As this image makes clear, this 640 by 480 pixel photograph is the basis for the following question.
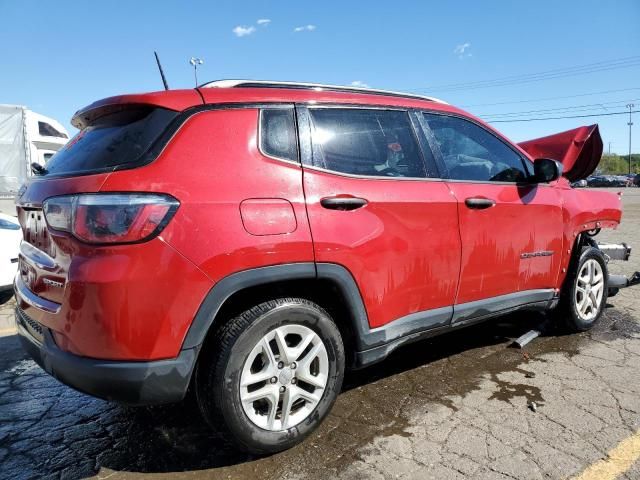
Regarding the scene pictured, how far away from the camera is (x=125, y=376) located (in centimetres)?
200

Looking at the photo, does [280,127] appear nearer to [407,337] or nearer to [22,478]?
[407,337]

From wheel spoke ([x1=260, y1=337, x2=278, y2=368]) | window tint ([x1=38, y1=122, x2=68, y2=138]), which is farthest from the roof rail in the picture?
window tint ([x1=38, y1=122, x2=68, y2=138])

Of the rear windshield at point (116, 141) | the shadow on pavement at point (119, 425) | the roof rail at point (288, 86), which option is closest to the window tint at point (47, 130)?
the shadow on pavement at point (119, 425)

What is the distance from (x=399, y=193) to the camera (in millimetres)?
2727

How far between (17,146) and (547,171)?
16803mm

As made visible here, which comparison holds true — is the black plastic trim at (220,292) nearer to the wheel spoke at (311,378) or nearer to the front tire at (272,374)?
the front tire at (272,374)

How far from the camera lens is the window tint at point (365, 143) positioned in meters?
2.57

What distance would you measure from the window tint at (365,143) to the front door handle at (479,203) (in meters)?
0.36

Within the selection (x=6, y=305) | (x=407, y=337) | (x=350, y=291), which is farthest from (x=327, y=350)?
(x=6, y=305)

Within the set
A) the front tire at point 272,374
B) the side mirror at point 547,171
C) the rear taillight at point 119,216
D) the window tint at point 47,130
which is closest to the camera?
the rear taillight at point 119,216

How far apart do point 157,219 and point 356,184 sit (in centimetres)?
105

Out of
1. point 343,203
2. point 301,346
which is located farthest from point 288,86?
point 301,346

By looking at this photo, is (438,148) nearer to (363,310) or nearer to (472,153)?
(472,153)

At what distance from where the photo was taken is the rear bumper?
6.55 ft
